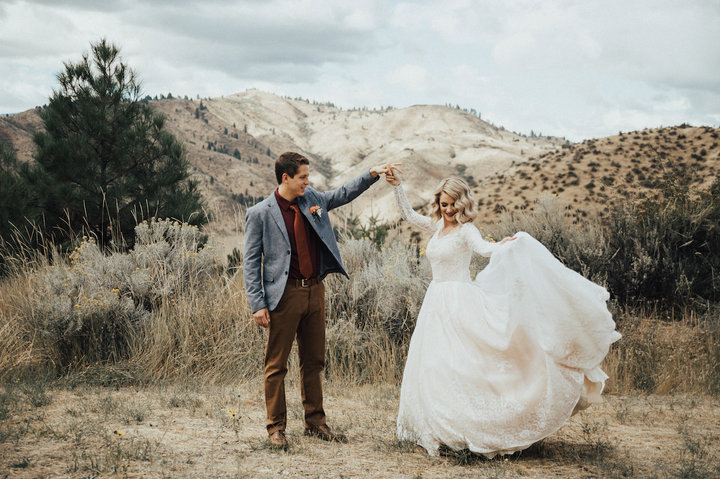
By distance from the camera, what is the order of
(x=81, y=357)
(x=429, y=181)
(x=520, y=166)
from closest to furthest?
(x=81, y=357), (x=520, y=166), (x=429, y=181)

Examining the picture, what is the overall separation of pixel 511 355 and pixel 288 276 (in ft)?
5.89

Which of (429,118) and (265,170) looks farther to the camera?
(429,118)

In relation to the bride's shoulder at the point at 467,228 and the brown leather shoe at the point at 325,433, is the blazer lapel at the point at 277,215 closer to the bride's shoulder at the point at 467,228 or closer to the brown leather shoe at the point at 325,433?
the bride's shoulder at the point at 467,228

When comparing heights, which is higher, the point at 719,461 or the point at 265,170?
the point at 265,170

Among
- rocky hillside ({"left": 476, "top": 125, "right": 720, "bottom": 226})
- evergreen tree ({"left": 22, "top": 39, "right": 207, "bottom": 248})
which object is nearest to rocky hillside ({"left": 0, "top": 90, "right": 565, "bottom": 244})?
rocky hillside ({"left": 476, "top": 125, "right": 720, "bottom": 226})

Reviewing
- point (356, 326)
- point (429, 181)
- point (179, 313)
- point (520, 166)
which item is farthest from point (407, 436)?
point (429, 181)

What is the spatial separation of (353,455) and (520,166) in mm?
26409

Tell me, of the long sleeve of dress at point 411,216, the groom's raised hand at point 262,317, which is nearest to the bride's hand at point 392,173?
the long sleeve of dress at point 411,216

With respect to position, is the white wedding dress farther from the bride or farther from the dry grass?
the dry grass

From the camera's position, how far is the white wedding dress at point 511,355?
3352 millimetres

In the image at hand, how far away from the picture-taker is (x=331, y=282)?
23.4 feet

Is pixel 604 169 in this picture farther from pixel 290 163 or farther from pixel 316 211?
pixel 290 163

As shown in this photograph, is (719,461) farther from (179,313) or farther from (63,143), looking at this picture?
(63,143)

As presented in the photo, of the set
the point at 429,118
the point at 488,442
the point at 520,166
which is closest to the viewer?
the point at 488,442
